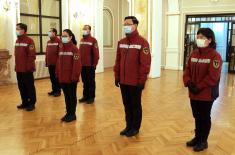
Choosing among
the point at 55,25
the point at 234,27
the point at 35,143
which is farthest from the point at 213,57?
the point at 234,27

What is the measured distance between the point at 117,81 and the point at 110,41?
10.1 meters

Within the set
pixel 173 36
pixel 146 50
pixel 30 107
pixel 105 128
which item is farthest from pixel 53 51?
pixel 173 36

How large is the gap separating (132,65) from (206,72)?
38.4 inches

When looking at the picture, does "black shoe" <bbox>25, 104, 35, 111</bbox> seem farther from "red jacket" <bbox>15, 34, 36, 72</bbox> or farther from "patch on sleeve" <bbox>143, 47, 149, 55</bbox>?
"patch on sleeve" <bbox>143, 47, 149, 55</bbox>

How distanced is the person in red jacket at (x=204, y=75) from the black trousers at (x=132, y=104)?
74cm

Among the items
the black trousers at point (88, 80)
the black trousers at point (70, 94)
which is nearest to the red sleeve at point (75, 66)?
the black trousers at point (70, 94)

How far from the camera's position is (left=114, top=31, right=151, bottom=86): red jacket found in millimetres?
3945

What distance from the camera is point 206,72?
353 cm

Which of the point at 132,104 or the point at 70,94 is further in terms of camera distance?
the point at 70,94

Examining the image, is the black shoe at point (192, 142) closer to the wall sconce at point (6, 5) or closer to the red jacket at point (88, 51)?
the red jacket at point (88, 51)

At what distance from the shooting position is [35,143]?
3.95 metres

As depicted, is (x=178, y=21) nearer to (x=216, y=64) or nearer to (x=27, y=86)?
(x=27, y=86)

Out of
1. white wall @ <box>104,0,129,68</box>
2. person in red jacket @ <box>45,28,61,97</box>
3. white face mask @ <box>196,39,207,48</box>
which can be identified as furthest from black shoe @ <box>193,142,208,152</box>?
white wall @ <box>104,0,129,68</box>

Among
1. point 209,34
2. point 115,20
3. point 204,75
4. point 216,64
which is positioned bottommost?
point 204,75
